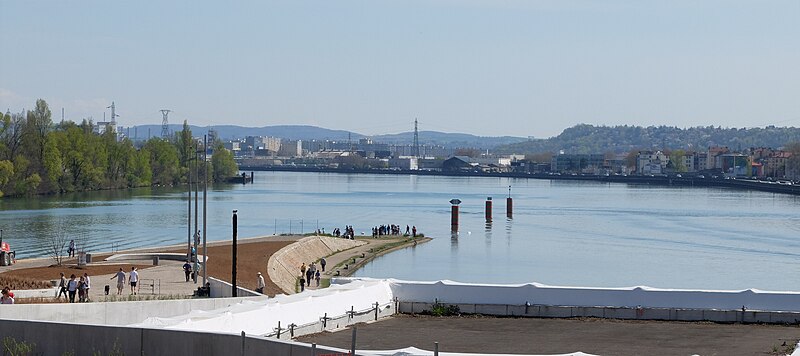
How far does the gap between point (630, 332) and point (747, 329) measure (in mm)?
2004

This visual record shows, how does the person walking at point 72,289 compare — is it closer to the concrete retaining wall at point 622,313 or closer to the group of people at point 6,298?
the group of people at point 6,298

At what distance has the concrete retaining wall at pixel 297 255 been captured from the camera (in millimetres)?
49469

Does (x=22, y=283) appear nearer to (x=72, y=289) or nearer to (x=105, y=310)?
(x=72, y=289)

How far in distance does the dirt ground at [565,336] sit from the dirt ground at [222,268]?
17051mm

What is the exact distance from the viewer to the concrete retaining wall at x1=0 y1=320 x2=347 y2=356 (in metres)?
14.1

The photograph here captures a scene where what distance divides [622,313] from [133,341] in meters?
9.34

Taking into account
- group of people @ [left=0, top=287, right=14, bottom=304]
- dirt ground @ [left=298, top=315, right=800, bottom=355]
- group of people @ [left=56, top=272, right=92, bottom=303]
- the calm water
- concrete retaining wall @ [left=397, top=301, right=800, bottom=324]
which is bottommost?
the calm water

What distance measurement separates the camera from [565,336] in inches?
759

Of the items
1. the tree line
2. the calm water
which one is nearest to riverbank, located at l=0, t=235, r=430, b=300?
the calm water

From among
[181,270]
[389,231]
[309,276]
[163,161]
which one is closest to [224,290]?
[181,270]

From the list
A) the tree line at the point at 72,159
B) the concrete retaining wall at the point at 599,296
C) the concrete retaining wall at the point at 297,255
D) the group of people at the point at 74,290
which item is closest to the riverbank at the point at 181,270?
the concrete retaining wall at the point at 297,255

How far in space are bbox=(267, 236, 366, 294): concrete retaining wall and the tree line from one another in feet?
129

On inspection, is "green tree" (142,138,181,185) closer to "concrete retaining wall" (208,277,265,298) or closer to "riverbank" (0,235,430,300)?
"riverbank" (0,235,430,300)

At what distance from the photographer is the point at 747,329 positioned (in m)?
20.2
